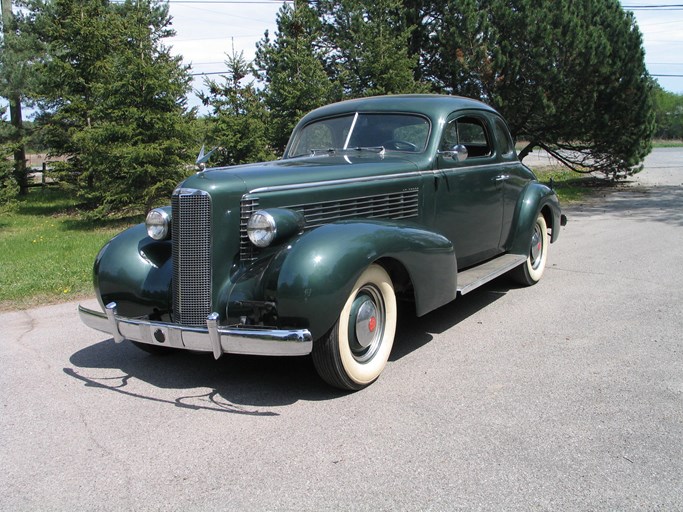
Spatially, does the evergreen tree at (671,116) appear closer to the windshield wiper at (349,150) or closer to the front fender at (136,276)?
the windshield wiper at (349,150)

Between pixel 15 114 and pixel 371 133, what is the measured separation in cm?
1859

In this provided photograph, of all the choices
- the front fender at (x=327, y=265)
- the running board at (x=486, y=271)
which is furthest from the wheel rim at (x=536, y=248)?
the front fender at (x=327, y=265)

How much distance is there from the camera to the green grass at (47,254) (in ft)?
22.4

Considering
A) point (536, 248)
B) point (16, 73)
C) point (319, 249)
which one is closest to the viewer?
point (319, 249)

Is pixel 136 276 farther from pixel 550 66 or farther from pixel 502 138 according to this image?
pixel 550 66

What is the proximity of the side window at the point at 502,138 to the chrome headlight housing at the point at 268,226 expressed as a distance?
320 centimetres

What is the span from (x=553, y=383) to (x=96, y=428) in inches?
113

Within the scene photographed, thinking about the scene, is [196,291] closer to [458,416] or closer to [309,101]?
[458,416]

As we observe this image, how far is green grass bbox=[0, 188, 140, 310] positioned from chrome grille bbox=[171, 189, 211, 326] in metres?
3.36

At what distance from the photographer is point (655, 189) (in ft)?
58.3

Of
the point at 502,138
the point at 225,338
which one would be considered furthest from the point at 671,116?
the point at 225,338

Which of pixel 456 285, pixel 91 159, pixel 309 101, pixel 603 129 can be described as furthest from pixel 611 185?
pixel 456 285

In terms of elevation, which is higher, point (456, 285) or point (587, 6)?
point (587, 6)

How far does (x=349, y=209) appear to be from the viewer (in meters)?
4.47
